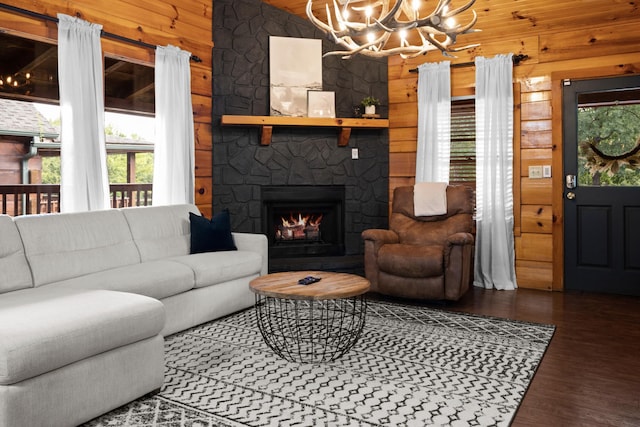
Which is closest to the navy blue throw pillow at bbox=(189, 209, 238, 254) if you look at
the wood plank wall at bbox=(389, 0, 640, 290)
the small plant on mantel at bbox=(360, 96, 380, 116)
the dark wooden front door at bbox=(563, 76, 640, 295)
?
the small plant on mantel at bbox=(360, 96, 380, 116)

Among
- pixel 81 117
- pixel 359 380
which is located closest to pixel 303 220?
pixel 81 117

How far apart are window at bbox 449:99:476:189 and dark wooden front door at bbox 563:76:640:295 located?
897 mm

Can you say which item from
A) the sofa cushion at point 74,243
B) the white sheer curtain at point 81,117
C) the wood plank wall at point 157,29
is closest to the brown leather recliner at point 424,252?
the wood plank wall at point 157,29

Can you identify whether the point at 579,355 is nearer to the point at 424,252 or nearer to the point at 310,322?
the point at 424,252

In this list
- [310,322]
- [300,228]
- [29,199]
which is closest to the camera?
[310,322]

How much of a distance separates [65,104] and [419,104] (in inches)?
135

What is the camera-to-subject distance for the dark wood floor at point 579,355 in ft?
7.66

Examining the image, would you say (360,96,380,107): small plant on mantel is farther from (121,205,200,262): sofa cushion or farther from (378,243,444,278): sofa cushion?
(121,205,200,262): sofa cushion

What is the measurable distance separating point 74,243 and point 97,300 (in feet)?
3.44

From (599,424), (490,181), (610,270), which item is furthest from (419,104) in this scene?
(599,424)

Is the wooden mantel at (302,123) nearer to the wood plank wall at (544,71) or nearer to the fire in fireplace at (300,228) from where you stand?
the fire in fireplace at (300,228)

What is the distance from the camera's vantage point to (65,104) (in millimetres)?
3775

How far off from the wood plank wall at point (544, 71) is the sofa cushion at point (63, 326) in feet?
12.8

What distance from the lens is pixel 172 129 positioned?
15.3 ft
